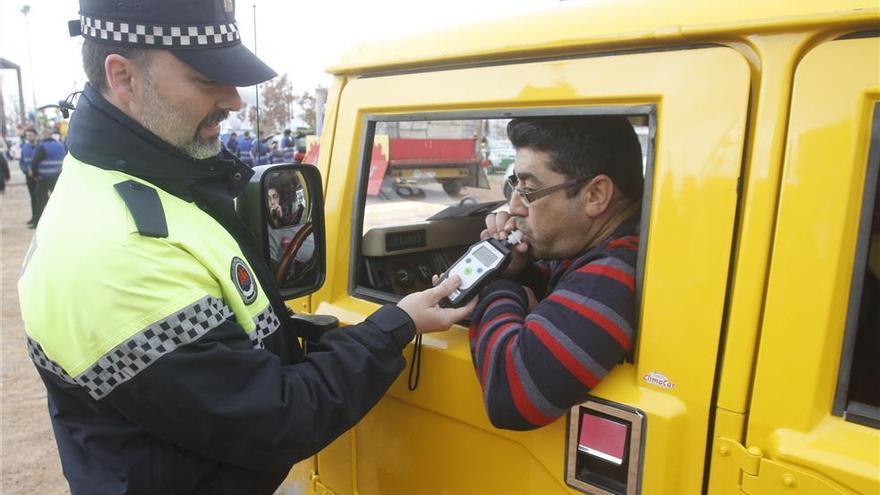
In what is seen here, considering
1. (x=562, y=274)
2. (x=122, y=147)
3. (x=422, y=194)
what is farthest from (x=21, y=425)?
(x=562, y=274)

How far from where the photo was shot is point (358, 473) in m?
1.72

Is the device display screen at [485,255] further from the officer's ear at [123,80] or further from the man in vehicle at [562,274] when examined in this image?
the officer's ear at [123,80]

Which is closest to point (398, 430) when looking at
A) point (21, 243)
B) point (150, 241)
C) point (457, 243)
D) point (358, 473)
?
point (358, 473)

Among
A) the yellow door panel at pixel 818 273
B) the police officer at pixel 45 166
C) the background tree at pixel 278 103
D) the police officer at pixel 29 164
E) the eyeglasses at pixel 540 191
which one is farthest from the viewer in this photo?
the background tree at pixel 278 103

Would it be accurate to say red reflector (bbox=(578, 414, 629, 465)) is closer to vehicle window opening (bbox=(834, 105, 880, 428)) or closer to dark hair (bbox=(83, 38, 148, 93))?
vehicle window opening (bbox=(834, 105, 880, 428))

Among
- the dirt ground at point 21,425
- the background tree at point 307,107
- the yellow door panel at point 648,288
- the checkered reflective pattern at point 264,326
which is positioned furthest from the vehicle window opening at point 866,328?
the background tree at point 307,107

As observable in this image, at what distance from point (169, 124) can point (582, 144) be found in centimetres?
95

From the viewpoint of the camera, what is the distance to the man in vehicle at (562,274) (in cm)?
116

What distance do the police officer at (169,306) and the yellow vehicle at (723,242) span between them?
376 millimetres

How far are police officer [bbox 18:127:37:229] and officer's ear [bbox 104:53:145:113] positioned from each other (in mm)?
11106

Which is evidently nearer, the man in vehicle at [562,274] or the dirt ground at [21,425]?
the man in vehicle at [562,274]

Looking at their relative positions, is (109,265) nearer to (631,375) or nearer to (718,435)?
(631,375)

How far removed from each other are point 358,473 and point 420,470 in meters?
0.27

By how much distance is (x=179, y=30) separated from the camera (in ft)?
4.13
